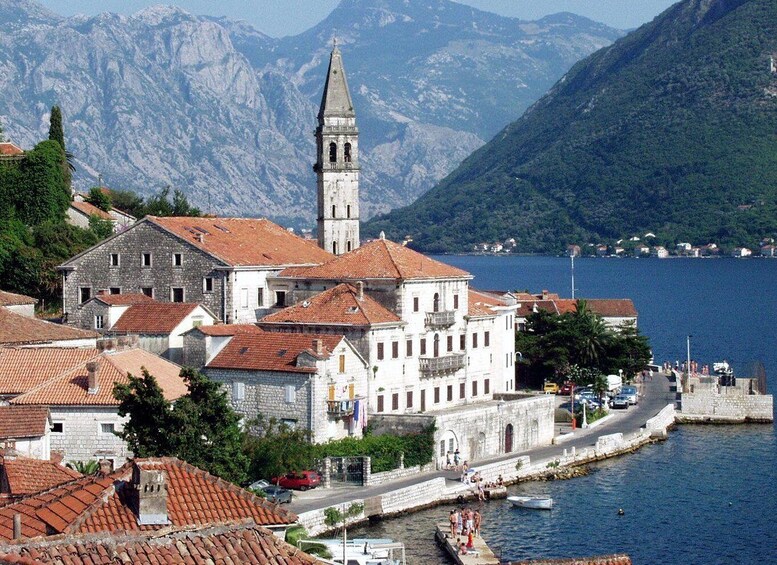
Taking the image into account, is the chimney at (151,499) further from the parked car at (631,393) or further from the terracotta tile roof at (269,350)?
the parked car at (631,393)

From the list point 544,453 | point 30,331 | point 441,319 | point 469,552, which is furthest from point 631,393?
point 469,552

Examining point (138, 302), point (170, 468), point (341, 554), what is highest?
point (138, 302)

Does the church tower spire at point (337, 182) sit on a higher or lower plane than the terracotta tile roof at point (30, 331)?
higher

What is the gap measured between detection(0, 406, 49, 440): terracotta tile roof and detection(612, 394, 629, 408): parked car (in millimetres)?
40414

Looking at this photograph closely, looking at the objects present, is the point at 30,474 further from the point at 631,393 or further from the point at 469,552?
the point at 631,393

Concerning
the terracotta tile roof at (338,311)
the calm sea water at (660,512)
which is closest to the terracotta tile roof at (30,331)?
the terracotta tile roof at (338,311)

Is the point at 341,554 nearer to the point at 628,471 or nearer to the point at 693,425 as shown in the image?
the point at 628,471

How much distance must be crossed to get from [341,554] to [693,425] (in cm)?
4025

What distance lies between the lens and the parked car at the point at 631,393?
82062mm

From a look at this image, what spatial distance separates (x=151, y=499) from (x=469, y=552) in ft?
79.8

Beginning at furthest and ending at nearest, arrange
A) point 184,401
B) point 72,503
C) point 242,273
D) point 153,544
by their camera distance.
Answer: point 242,273
point 184,401
point 72,503
point 153,544

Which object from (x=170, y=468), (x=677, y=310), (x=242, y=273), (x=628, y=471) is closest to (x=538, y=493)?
(x=628, y=471)

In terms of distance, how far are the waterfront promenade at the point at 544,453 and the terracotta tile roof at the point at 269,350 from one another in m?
4.75

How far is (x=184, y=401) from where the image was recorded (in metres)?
43.0
